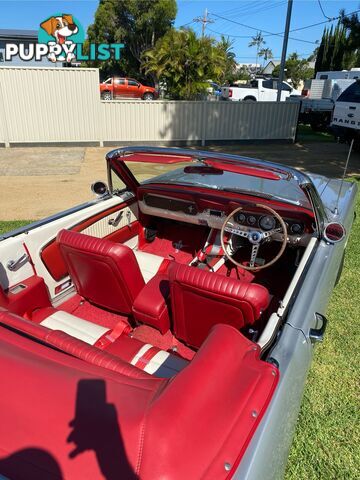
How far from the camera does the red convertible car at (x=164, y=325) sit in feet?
3.66

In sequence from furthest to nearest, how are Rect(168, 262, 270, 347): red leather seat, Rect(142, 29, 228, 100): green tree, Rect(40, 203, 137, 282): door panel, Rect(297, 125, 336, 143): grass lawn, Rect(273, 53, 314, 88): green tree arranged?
Rect(273, 53, 314, 88): green tree < Rect(297, 125, 336, 143): grass lawn < Rect(142, 29, 228, 100): green tree < Rect(40, 203, 137, 282): door panel < Rect(168, 262, 270, 347): red leather seat

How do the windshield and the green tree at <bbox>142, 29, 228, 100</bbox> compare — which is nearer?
the windshield

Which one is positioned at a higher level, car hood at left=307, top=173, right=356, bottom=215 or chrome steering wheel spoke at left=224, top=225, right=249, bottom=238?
car hood at left=307, top=173, right=356, bottom=215

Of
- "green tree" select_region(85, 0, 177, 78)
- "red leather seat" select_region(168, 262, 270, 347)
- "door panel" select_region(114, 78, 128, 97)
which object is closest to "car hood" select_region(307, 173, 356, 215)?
"red leather seat" select_region(168, 262, 270, 347)

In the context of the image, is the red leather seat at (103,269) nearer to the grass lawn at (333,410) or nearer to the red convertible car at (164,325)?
the red convertible car at (164,325)

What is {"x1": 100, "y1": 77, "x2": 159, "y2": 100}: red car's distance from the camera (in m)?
25.1

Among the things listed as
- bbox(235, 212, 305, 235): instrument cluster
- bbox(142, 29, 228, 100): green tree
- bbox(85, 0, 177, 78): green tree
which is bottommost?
bbox(235, 212, 305, 235): instrument cluster

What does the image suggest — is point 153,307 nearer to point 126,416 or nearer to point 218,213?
point 218,213

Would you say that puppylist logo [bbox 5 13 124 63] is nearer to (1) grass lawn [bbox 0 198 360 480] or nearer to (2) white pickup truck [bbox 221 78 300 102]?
(2) white pickup truck [bbox 221 78 300 102]

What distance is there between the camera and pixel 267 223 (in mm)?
3291

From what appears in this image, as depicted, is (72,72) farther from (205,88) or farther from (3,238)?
(3,238)

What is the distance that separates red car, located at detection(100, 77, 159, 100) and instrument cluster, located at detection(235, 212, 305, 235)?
24.1 metres

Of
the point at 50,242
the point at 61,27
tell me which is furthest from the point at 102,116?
the point at 50,242

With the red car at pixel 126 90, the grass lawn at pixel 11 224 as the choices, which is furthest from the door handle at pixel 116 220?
the red car at pixel 126 90
